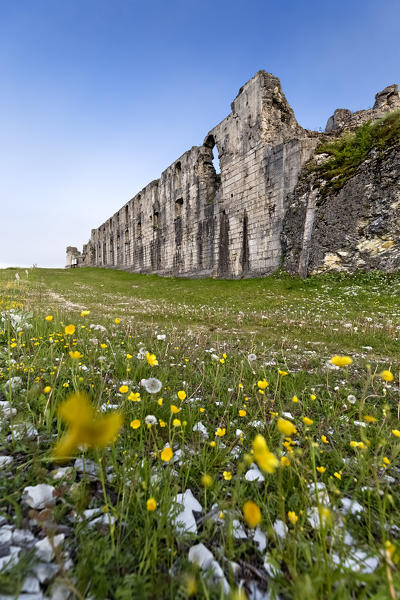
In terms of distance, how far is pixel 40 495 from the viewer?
3.99 feet

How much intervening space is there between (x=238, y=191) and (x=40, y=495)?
18873 mm

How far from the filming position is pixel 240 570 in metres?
1.05

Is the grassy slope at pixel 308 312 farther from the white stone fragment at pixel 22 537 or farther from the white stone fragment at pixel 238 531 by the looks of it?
the white stone fragment at pixel 22 537

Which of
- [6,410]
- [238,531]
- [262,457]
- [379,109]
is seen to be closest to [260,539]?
[238,531]

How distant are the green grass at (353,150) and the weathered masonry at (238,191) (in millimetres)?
1332

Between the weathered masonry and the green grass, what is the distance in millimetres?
1332

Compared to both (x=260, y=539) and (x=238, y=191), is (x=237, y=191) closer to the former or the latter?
(x=238, y=191)

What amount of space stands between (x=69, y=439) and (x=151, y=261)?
98.4 feet

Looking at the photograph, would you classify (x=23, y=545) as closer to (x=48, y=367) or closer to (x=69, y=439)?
(x=69, y=439)

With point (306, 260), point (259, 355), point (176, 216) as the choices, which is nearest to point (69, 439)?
point (259, 355)

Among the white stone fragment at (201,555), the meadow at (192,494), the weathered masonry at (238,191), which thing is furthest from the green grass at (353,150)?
the white stone fragment at (201,555)

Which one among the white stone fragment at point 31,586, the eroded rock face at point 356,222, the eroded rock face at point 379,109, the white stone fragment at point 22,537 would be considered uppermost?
the eroded rock face at point 379,109

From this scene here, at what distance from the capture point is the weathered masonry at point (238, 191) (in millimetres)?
15484

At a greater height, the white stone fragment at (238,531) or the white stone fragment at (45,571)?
the white stone fragment at (45,571)
